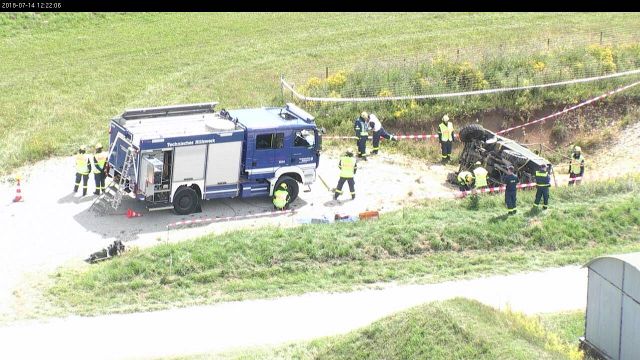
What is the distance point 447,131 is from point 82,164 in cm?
1094

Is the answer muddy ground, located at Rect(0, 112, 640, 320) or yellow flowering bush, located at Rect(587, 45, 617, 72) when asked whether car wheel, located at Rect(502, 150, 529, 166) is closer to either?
muddy ground, located at Rect(0, 112, 640, 320)

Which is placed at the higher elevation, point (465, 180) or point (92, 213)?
point (465, 180)

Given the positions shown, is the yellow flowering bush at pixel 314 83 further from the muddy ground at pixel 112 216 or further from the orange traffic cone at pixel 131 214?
the orange traffic cone at pixel 131 214

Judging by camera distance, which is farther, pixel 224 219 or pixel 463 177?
pixel 463 177

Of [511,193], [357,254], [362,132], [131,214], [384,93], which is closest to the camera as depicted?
[357,254]

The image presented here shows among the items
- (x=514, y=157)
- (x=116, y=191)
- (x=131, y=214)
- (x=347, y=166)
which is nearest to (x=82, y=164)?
(x=116, y=191)

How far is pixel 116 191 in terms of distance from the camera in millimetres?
28609

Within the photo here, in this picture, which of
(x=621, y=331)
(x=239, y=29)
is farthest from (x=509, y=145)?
(x=239, y=29)

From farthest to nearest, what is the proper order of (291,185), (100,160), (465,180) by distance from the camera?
(465,180) → (291,185) → (100,160)

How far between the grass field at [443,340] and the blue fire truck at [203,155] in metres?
7.69

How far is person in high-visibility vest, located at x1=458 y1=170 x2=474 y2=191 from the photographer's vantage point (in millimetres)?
30781

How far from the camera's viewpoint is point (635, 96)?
127ft

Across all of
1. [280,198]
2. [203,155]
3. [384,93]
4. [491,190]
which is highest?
[384,93]

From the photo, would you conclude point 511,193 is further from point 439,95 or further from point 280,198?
point 439,95
